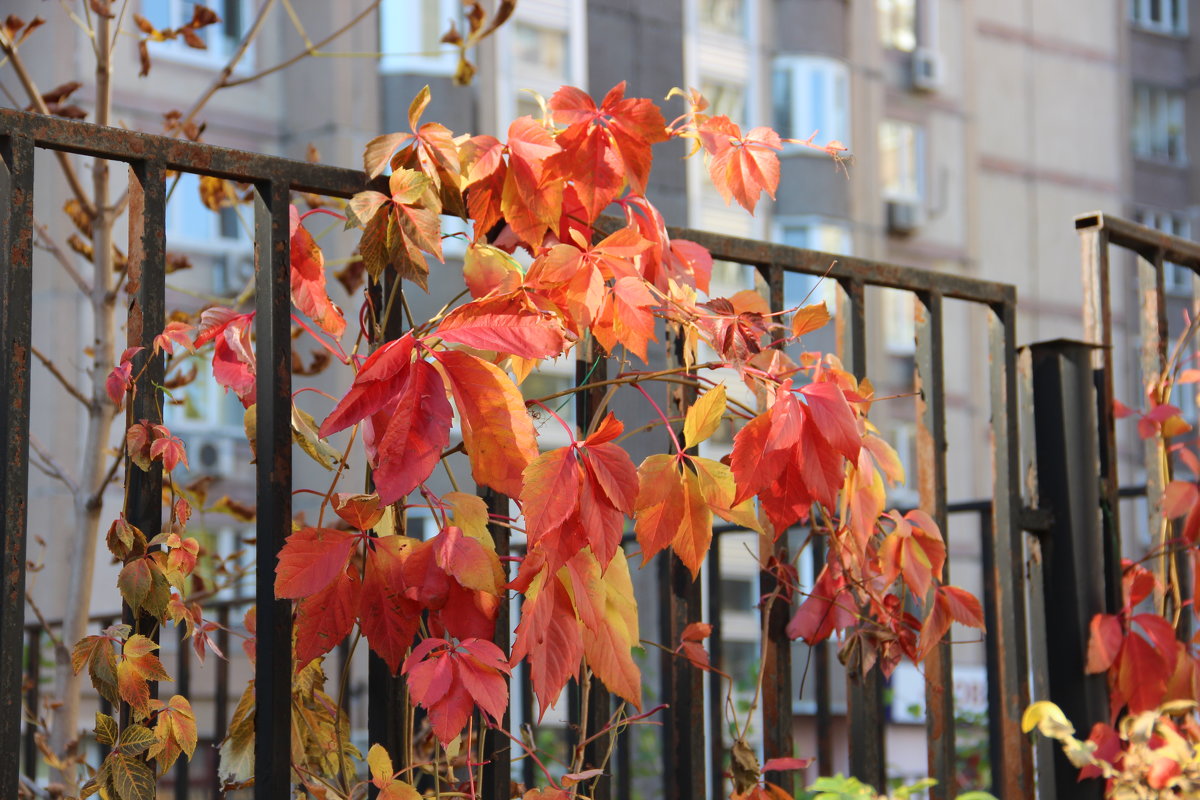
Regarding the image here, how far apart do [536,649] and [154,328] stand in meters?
0.36

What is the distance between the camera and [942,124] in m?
14.0

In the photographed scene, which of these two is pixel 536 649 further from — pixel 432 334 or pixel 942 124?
pixel 942 124

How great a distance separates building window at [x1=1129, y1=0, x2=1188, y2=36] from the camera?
1593 centimetres

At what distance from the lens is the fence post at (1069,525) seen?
1.58 m

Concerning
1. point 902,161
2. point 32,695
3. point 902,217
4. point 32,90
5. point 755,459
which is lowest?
point 32,695

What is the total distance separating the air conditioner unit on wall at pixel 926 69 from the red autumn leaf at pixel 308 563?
1322 cm

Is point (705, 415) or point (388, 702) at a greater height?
point (705, 415)

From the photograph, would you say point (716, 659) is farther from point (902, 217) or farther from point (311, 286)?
point (902, 217)

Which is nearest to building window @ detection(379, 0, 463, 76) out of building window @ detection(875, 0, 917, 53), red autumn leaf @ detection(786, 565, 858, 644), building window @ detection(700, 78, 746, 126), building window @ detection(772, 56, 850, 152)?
building window @ detection(700, 78, 746, 126)

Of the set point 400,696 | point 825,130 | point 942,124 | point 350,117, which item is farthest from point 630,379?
point 942,124

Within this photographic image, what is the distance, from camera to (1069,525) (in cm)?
163

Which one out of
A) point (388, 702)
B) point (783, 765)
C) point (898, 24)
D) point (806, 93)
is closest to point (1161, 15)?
point (898, 24)

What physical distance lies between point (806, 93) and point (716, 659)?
1098 centimetres

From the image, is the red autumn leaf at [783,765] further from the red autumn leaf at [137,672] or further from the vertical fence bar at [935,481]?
the red autumn leaf at [137,672]
